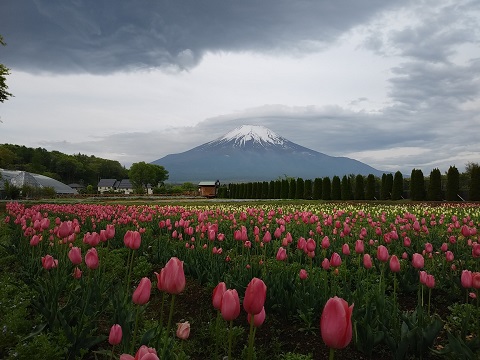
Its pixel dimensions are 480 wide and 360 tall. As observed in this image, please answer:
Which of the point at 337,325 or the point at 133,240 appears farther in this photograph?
the point at 133,240

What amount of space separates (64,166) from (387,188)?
4527 inches

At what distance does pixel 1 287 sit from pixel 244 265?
3214 millimetres

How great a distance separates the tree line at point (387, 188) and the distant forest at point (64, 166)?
285 feet

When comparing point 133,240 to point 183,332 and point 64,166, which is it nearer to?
point 183,332

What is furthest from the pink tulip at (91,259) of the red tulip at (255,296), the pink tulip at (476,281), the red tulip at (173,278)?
the pink tulip at (476,281)

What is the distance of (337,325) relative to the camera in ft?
5.74

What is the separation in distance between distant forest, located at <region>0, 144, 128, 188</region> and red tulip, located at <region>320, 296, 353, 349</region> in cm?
11754

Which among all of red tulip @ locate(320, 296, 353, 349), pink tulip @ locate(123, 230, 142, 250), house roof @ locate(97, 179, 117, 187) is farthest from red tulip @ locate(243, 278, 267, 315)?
house roof @ locate(97, 179, 117, 187)

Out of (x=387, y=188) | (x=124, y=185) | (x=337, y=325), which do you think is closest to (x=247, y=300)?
(x=337, y=325)

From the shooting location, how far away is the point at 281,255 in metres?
4.26

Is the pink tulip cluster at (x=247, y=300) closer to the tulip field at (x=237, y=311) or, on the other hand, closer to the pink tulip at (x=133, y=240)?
the tulip field at (x=237, y=311)

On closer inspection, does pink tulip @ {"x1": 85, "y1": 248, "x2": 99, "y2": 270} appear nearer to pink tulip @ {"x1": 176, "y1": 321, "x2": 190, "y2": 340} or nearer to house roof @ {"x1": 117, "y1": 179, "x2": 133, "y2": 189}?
pink tulip @ {"x1": 176, "y1": 321, "x2": 190, "y2": 340}

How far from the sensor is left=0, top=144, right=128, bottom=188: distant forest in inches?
4589

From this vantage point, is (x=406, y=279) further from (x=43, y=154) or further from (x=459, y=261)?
(x=43, y=154)
